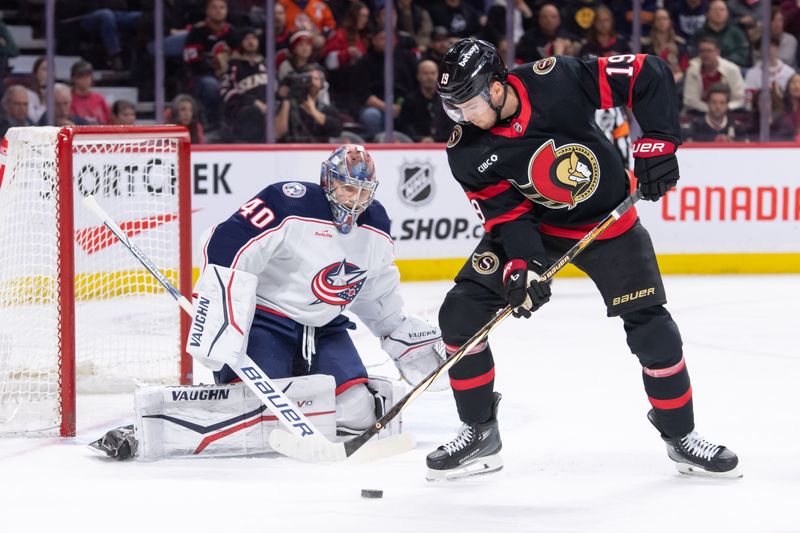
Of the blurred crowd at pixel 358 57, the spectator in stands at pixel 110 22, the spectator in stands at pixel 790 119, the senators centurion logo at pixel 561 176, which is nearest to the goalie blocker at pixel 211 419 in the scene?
the senators centurion logo at pixel 561 176

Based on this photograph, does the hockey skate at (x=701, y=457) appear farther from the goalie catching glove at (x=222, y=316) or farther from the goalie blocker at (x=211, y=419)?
the goalie catching glove at (x=222, y=316)

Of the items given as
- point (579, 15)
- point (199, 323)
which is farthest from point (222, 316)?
point (579, 15)

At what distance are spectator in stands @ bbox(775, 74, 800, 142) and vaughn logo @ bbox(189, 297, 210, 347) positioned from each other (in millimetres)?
5087

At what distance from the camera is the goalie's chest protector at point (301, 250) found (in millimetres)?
3221

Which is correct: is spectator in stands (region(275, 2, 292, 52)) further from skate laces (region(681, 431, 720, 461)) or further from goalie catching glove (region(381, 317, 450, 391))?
skate laces (region(681, 431, 720, 461))

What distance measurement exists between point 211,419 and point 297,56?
4.09m

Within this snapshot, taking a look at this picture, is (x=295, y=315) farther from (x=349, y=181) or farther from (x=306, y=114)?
(x=306, y=114)

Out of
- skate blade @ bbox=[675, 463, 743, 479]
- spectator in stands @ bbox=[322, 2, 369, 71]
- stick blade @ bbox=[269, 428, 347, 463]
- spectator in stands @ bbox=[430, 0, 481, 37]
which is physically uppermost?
spectator in stands @ bbox=[430, 0, 481, 37]

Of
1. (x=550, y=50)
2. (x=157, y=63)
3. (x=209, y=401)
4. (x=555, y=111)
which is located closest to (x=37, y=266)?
(x=209, y=401)

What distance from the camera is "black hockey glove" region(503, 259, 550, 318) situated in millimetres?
2832

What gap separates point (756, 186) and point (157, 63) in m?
3.34

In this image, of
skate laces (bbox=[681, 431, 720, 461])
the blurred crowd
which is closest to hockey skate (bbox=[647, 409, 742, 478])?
skate laces (bbox=[681, 431, 720, 461])

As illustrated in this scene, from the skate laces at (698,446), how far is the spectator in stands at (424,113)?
4.31 metres

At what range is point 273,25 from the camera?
271 inches
